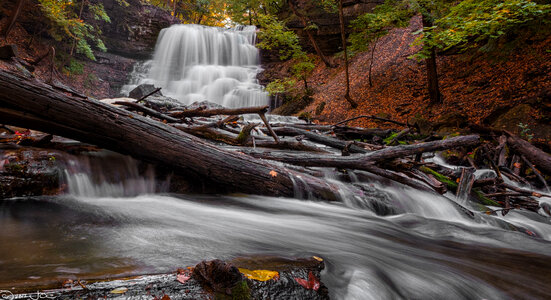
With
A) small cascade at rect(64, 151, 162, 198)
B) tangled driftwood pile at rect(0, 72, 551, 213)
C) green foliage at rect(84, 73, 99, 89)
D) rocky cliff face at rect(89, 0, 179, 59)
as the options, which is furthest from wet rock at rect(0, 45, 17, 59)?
rocky cliff face at rect(89, 0, 179, 59)

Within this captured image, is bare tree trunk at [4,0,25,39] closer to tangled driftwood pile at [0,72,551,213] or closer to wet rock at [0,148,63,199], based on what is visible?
tangled driftwood pile at [0,72,551,213]

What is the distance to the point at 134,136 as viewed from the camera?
3.26m

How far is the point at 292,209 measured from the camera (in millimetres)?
3740

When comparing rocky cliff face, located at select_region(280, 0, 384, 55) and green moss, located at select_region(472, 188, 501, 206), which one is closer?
green moss, located at select_region(472, 188, 501, 206)

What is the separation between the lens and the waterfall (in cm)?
1897

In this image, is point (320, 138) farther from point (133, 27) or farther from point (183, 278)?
point (133, 27)

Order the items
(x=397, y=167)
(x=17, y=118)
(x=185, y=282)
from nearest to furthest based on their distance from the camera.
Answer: (x=185, y=282), (x=17, y=118), (x=397, y=167)

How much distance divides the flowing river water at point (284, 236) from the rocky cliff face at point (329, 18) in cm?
1705

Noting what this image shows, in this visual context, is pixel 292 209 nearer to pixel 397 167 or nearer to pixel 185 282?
pixel 397 167

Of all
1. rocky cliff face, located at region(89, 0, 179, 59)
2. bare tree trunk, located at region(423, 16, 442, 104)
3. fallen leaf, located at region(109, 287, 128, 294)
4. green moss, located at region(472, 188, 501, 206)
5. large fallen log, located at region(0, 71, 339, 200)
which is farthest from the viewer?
rocky cliff face, located at region(89, 0, 179, 59)

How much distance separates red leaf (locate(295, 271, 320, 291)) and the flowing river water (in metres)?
0.20

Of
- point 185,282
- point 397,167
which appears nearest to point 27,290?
point 185,282

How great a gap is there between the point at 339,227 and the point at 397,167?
193 cm
